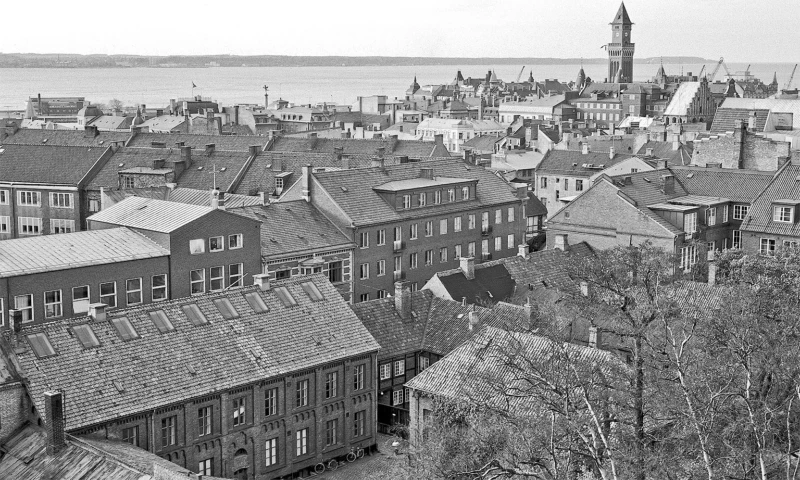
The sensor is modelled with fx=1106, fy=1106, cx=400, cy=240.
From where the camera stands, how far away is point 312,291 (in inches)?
2025

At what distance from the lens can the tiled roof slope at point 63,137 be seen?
10850 centimetres

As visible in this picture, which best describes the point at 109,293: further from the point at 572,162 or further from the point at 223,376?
the point at 572,162

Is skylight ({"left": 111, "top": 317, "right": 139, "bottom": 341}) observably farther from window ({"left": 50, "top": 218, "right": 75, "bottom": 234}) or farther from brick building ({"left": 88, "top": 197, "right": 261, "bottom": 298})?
window ({"left": 50, "top": 218, "right": 75, "bottom": 234})

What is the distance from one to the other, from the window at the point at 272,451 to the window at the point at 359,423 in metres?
4.80

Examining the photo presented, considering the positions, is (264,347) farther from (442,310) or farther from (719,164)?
(719,164)

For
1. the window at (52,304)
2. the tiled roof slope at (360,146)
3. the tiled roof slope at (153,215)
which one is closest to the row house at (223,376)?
the window at (52,304)

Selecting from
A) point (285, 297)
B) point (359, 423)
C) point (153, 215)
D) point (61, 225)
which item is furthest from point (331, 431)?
point (61, 225)

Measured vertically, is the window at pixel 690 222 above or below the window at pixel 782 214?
below

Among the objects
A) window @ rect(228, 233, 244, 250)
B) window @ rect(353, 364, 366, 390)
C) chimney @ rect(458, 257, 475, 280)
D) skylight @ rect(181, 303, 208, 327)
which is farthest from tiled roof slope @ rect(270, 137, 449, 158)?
skylight @ rect(181, 303, 208, 327)

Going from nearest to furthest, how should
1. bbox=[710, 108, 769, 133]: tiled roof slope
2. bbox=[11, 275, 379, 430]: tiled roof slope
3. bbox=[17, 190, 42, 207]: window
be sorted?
bbox=[11, 275, 379, 430]: tiled roof slope < bbox=[17, 190, 42, 207]: window < bbox=[710, 108, 769, 133]: tiled roof slope

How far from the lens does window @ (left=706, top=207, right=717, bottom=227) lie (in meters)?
73.5

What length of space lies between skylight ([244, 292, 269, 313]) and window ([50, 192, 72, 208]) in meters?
41.2

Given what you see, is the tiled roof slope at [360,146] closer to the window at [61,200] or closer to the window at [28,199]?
the window at [61,200]

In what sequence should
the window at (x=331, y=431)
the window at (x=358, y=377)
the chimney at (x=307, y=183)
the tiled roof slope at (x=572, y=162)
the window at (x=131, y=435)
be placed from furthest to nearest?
the tiled roof slope at (x=572, y=162) < the chimney at (x=307, y=183) < the window at (x=358, y=377) < the window at (x=331, y=431) < the window at (x=131, y=435)
